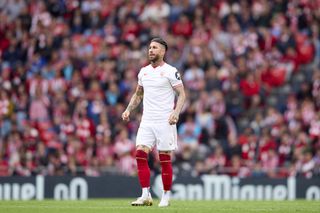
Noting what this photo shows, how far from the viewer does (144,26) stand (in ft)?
94.4

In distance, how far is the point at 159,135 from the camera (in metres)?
15.0

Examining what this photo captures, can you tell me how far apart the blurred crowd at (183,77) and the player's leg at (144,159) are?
900cm

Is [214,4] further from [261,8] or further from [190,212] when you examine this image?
[190,212]

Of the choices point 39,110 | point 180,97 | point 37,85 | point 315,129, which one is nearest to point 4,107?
point 39,110

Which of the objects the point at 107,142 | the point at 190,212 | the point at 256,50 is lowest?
the point at 190,212

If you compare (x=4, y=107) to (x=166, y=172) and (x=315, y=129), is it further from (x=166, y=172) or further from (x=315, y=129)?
(x=166, y=172)

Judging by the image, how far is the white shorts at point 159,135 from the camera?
14953 millimetres

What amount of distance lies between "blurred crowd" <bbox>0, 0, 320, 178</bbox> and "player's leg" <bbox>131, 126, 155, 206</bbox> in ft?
29.5

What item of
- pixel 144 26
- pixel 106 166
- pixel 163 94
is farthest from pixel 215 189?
pixel 163 94

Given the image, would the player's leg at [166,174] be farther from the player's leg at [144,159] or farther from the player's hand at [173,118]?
the player's hand at [173,118]

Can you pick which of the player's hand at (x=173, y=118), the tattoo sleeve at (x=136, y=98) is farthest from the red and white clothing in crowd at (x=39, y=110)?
the player's hand at (x=173, y=118)

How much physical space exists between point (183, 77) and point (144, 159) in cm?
1214

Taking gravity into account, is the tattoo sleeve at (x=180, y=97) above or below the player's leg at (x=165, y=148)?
above

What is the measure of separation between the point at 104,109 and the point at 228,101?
11.2 ft
